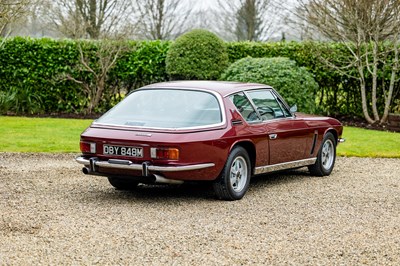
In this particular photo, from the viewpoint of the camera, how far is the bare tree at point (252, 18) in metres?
A: 43.1

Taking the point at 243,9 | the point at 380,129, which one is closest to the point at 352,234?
the point at 380,129

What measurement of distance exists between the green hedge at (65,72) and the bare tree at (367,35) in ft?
3.79

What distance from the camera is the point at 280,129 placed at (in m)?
10.1

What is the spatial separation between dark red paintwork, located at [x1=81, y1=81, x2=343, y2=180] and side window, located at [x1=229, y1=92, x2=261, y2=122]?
0.27ft

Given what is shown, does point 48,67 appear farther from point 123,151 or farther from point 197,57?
point 123,151

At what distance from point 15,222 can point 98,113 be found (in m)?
14.0

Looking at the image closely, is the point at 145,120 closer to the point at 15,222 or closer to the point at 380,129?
the point at 15,222

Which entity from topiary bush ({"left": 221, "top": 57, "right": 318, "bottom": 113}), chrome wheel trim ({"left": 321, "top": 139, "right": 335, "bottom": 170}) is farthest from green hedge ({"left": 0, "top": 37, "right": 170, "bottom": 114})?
chrome wheel trim ({"left": 321, "top": 139, "right": 335, "bottom": 170})

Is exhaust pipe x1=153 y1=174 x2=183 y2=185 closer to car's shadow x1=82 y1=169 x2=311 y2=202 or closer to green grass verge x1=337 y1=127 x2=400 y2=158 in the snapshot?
car's shadow x1=82 y1=169 x2=311 y2=202

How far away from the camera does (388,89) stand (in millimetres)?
20047

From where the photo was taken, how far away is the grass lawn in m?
14.1

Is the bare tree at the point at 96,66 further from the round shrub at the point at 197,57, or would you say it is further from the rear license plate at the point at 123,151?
the rear license plate at the point at 123,151

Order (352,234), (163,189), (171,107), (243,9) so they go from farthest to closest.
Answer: (243,9) < (163,189) < (171,107) < (352,234)

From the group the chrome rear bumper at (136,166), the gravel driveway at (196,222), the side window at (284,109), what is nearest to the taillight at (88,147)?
the chrome rear bumper at (136,166)
